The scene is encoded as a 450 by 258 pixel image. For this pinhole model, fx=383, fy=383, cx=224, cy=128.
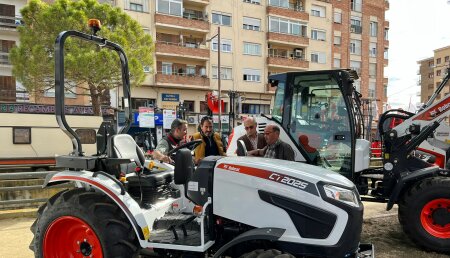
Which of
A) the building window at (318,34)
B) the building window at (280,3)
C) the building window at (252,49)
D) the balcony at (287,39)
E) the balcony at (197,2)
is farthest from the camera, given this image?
the building window at (318,34)

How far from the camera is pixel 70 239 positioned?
3.60 metres

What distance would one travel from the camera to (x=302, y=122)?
5938 millimetres

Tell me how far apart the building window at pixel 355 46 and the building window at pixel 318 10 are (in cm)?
486

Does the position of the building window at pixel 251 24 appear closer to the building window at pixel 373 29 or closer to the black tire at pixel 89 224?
the building window at pixel 373 29

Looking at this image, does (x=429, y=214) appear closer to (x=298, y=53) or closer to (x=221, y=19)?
(x=221, y=19)

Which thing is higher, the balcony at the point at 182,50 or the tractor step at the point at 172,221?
the balcony at the point at 182,50

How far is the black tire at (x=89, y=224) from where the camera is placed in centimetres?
326

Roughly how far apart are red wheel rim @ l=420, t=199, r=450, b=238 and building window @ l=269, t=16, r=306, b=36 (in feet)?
99.0

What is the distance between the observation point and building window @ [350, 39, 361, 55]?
39.4 metres

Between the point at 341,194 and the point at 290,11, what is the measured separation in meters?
33.6

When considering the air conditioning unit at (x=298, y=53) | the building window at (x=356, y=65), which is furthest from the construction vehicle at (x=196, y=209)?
the building window at (x=356, y=65)

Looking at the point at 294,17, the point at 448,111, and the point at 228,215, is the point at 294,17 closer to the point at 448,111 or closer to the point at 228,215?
the point at 448,111

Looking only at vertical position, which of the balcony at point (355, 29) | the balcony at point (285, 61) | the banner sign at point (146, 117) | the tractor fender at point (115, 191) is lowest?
the tractor fender at point (115, 191)

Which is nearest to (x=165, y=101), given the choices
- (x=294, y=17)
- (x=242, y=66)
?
(x=242, y=66)
